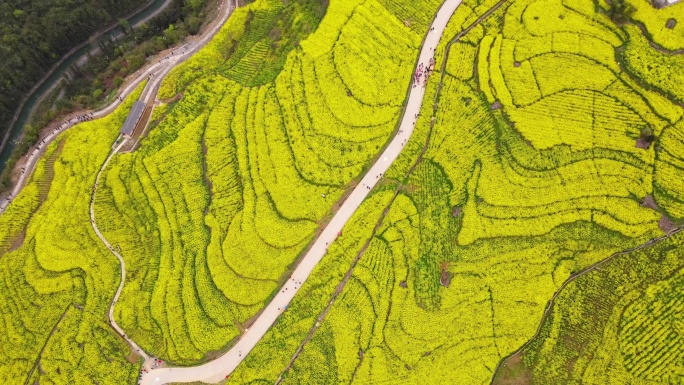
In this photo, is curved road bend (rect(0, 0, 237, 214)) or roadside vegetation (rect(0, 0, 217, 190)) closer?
curved road bend (rect(0, 0, 237, 214))

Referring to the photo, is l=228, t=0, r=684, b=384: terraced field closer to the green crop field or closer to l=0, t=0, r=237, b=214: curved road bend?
the green crop field

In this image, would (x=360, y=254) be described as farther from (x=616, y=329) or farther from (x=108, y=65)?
(x=108, y=65)

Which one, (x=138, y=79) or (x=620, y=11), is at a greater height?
(x=138, y=79)

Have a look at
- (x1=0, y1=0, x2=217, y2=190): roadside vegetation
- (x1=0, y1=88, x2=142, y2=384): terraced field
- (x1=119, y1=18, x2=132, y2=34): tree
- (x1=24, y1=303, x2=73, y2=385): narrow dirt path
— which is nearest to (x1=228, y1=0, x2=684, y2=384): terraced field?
(x1=0, y1=88, x2=142, y2=384): terraced field

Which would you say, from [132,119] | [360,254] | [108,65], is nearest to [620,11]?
[360,254]

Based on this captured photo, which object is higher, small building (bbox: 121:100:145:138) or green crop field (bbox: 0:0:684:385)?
small building (bbox: 121:100:145:138)

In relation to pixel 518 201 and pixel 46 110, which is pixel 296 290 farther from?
pixel 46 110

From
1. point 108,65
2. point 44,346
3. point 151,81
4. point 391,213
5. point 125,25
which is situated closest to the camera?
point 391,213

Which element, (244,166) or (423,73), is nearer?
(244,166)
